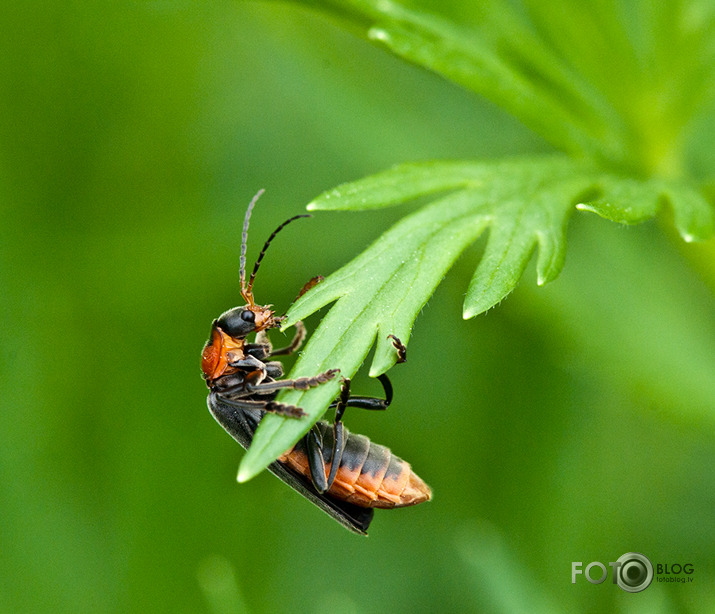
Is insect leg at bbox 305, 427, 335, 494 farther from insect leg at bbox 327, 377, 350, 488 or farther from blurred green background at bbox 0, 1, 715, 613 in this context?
blurred green background at bbox 0, 1, 715, 613

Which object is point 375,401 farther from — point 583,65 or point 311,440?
point 583,65

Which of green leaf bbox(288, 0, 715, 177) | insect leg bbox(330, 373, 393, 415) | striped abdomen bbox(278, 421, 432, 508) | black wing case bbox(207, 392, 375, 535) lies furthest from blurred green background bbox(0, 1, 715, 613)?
green leaf bbox(288, 0, 715, 177)

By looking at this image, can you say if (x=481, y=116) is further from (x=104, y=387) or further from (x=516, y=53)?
(x=104, y=387)

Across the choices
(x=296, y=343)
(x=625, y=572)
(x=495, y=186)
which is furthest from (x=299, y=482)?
(x=625, y=572)

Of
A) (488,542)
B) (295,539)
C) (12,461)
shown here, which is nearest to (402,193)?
(488,542)

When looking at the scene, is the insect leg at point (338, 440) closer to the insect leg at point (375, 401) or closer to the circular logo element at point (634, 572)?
the insect leg at point (375, 401)

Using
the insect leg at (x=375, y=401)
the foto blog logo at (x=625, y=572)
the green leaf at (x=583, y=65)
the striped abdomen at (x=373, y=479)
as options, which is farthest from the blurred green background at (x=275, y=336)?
the green leaf at (x=583, y=65)
